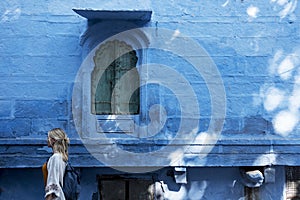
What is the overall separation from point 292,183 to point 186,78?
6.28 feet

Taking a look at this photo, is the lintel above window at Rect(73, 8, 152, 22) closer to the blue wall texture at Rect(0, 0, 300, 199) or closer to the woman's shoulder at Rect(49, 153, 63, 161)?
the blue wall texture at Rect(0, 0, 300, 199)

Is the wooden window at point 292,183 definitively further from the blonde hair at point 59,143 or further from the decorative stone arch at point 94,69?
the blonde hair at point 59,143

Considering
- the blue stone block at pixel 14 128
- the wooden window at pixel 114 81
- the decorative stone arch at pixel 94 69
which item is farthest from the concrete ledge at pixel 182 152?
the wooden window at pixel 114 81

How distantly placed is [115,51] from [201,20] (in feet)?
3.76

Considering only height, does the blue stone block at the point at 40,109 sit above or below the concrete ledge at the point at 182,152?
above

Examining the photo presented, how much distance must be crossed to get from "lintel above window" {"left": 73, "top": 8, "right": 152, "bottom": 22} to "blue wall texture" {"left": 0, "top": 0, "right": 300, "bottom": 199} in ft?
0.36

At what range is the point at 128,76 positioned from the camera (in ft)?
21.1

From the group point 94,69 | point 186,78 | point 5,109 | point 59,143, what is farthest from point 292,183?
point 5,109

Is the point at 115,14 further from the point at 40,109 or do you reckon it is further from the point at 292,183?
the point at 292,183

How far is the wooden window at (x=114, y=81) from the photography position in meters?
6.38

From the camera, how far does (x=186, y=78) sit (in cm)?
639

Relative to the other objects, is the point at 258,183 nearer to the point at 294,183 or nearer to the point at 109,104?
the point at 294,183

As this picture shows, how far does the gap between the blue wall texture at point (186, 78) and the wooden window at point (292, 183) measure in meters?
0.11

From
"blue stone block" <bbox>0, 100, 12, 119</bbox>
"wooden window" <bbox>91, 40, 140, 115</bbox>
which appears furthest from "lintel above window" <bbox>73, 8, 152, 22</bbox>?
"blue stone block" <bbox>0, 100, 12, 119</bbox>
